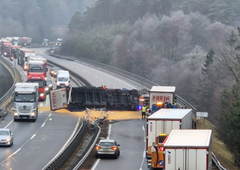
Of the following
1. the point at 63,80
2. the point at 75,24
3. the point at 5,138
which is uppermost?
A: the point at 5,138

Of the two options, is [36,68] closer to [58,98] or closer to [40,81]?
[40,81]

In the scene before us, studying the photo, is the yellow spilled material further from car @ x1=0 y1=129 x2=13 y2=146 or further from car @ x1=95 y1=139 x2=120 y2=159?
car @ x1=95 y1=139 x2=120 y2=159

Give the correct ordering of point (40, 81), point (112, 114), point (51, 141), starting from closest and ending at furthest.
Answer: point (51, 141), point (112, 114), point (40, 81)

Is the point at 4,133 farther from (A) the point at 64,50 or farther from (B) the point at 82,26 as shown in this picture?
(B) the point at 82,26

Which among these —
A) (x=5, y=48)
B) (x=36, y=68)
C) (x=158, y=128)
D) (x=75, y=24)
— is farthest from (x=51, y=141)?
(x=75, y=24)

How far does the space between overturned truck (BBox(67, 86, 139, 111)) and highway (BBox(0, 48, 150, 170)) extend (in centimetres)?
257

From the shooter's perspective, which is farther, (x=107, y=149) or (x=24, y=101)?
(x=24, y=101)

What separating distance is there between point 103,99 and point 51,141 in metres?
16.0

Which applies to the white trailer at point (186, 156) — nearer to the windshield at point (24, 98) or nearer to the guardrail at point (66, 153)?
the guardrail at point (66, 153)

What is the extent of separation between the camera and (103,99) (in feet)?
174

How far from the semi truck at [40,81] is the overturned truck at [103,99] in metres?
4.70

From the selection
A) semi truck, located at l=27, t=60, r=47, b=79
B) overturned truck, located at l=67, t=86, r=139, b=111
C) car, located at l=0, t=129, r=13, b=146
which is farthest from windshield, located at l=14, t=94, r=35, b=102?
semi truck, located at l=27, t=60, r=47, b=79

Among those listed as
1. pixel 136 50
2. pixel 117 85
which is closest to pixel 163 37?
pixel 136 50

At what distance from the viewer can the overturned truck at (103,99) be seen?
52.6 meters
